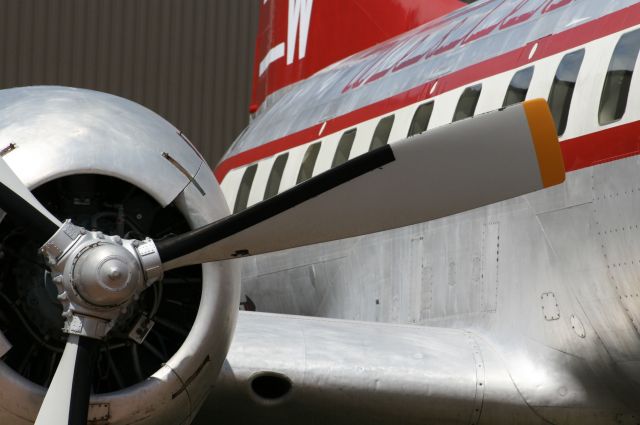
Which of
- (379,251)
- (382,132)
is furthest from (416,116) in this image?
(379,251)

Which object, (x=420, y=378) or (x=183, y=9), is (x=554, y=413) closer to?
(x=420, y=378)

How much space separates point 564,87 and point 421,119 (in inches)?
53.6

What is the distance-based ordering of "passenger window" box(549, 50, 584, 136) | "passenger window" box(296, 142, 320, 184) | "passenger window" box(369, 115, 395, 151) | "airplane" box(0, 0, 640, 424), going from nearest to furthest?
"airplane" box(0, 0, 640, 424)
"passenger window" box(549, 50, 584, 136)
"passenger window" box(369, 115, 395, 151)
"passenger window" box(296, 142, 320, 184)

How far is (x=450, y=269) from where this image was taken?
6.75 metres

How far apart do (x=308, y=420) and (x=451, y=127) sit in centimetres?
190

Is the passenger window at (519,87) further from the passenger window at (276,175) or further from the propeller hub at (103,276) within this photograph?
the passenger window at (276,175)

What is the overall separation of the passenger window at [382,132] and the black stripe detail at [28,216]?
3347 mm

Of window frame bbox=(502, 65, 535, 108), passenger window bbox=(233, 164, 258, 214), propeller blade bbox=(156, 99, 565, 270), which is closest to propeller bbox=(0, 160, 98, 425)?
propeller blade bbox=(156, 99, 565, 270)

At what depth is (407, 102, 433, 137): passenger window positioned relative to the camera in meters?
7.18

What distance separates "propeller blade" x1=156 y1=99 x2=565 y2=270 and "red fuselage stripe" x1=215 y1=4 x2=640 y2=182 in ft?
3.42

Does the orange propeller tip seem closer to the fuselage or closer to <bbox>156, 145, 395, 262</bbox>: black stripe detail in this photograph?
<bbox>156, 145, 395, 262</bbox>: black stripe detail

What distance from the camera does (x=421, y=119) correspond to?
23.8ft

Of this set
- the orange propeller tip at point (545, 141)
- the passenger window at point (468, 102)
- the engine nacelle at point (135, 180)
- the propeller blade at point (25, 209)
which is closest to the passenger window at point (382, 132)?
the passenger window at point (468, 102)

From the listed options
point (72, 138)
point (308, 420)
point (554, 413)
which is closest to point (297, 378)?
point (308, 420)
